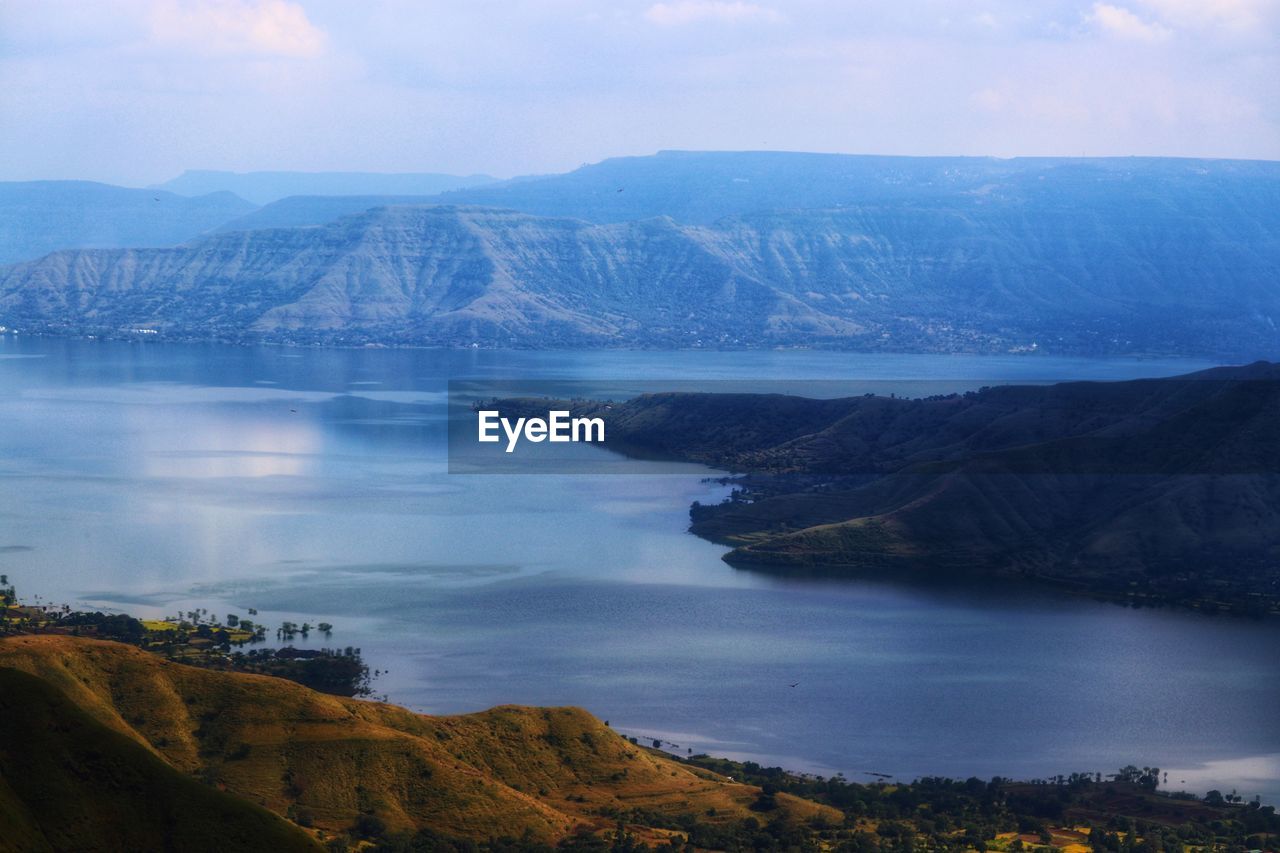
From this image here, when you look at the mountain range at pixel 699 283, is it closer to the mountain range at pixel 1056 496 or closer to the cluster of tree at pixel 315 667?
the mountain range at pixel 1056 496

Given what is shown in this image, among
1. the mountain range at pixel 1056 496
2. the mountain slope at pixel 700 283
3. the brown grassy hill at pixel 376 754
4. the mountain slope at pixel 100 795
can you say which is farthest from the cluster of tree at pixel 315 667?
the mountain slope at pixel 700 283

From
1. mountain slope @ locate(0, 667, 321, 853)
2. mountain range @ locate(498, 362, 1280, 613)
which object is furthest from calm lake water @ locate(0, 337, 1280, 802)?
mountain slope @ locate(0, 667, 321, 853)

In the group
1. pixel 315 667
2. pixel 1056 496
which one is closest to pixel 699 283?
pixel 1056 496

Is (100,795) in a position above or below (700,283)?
below

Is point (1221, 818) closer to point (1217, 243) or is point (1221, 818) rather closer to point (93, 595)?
point (93, 595)

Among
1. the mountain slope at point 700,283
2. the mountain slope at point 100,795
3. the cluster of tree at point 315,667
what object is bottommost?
the cluster of tree at point 315,667

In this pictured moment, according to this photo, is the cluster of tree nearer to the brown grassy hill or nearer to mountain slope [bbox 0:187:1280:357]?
the brown grassy hill

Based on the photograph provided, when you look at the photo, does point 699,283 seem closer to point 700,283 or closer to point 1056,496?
point 700,283
